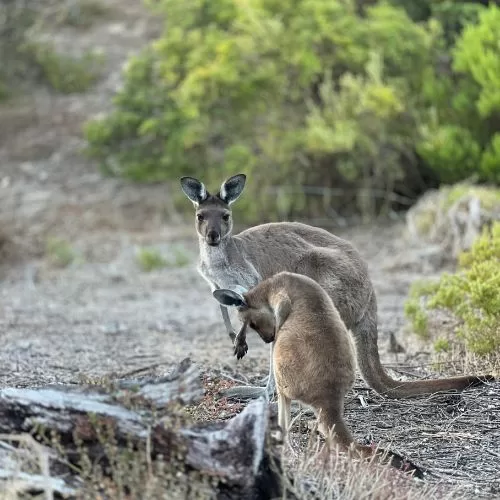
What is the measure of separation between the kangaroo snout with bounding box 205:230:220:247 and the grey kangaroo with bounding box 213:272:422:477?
1.20 m

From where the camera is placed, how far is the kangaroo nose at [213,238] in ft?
21.4

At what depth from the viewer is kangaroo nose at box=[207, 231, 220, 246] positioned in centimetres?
651

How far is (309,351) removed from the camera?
486cm

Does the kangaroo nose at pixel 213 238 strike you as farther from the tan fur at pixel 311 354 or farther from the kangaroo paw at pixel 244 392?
the tan fur at pixel 311 354

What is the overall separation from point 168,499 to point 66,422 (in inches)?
23.0

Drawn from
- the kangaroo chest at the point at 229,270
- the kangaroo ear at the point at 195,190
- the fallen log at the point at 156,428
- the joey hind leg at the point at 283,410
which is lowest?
the kangaroo chest at the point at 229,270

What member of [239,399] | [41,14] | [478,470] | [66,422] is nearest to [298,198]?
[41,14]

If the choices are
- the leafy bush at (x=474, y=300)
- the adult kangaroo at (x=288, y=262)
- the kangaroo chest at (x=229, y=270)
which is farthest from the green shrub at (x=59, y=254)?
the kangaroo chest at (x=229, y=270)

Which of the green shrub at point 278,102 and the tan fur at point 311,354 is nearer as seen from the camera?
the tan fur at point 311,354

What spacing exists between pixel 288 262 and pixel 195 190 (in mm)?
791

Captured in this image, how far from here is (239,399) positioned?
19.7ft

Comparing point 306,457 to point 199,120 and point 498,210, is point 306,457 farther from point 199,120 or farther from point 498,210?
point 199,120

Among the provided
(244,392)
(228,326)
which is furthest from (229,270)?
(244,392)

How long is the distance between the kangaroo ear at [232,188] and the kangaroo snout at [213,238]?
0.31 metres
